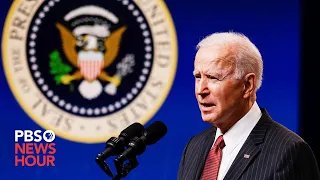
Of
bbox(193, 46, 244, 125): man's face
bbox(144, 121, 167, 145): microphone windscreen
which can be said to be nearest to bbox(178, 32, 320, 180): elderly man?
bbox(193, 46, 244, 125): man's face

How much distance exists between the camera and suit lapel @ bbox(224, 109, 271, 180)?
1982mm

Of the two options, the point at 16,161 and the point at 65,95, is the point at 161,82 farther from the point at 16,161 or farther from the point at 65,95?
the point at 16,161

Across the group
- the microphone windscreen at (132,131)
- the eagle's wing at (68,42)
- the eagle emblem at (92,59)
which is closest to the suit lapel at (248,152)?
the microphone windscreen at (132,131)

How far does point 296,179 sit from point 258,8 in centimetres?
166

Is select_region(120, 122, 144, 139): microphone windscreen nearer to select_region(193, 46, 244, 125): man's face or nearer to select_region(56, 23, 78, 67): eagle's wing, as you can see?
select_region(193, 46, 244, 125): man's face

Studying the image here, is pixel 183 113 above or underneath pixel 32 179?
above

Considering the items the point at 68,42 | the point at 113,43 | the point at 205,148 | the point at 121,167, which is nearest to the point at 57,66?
the point at 68,42

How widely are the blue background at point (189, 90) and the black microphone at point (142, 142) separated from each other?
1.32 meters

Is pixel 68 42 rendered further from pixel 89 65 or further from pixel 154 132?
pixel 154 132

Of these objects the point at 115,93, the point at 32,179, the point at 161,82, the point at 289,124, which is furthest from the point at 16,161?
the point at 289,124

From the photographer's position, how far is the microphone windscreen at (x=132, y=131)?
1.89 m

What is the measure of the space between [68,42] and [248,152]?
165cm

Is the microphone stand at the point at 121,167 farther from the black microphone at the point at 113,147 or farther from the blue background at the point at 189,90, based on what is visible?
the blue background at the point at 189,90

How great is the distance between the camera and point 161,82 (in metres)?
3.37
